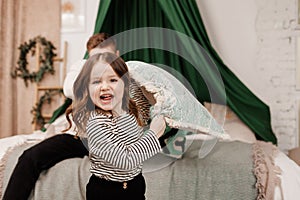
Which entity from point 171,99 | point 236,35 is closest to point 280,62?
point 236,35

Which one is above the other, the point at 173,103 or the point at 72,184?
the point at 173,103

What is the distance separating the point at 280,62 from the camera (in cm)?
319

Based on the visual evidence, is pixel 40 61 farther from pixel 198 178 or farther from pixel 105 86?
pixel 105 86

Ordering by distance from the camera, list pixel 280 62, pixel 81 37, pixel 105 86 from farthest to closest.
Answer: pixel 81 37, pixel 280 62, pixel 105 86

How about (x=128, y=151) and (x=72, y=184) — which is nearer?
(x=128, y=151)

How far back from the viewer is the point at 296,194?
1.83m

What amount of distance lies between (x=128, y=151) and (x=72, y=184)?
31.3 inches

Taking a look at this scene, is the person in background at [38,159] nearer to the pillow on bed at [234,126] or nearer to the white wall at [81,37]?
the pillow on bed at [234,126]

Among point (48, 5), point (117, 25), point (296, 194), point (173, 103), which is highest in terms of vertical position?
point (48, 5)

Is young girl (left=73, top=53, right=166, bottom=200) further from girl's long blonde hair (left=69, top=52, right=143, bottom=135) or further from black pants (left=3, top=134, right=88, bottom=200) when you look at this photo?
black pants (left=3, top=134, right=88, bottom=200)

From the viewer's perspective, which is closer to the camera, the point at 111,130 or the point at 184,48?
the point at 111,130

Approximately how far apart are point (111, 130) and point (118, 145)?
5 centimetres

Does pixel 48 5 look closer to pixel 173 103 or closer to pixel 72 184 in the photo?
pixel 72 184

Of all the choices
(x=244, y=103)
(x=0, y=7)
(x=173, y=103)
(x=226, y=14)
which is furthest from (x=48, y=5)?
(x=173, y=103)
